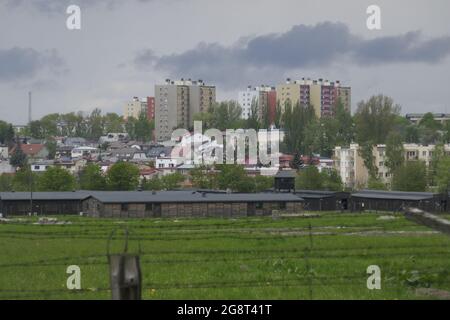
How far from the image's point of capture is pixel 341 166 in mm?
108250

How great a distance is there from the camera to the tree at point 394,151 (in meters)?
91.9

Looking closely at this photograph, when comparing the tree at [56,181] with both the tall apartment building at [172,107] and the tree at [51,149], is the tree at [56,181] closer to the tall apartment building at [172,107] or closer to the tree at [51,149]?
the tree at [51,149]

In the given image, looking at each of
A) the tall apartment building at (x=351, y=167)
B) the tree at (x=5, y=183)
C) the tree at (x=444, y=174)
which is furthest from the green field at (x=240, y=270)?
the tall apartment building at (x=351, y=167)

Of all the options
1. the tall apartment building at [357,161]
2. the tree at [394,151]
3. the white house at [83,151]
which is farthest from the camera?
the white house at [83,151]

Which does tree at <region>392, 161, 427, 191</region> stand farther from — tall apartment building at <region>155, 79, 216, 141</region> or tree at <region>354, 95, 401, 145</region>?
tall apartment building at <region>155, 79, 216, 141</region>

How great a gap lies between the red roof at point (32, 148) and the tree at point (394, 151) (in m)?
80.2

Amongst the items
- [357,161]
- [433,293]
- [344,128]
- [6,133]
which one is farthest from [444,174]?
[6,133]

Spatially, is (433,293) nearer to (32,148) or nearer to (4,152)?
(32,148)

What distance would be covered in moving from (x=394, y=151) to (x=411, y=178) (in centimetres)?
1108

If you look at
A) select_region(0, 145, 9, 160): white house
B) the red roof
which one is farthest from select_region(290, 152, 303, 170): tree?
select_region(0, 145, 9, 160): white house
